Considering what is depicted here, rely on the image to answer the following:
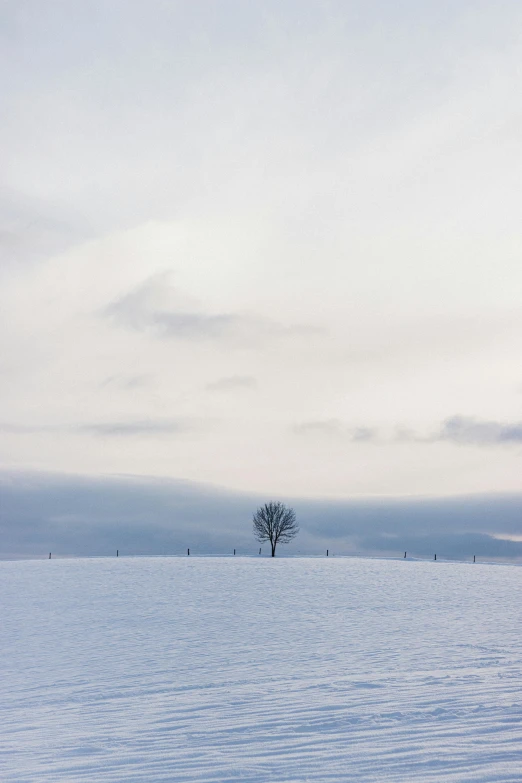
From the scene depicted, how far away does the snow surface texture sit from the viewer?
345 inches

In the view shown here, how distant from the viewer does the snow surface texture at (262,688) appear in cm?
876

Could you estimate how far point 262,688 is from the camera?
13.6 meters

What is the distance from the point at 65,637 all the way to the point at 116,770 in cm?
1534

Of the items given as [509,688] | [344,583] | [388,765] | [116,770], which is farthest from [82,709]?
[344,583]

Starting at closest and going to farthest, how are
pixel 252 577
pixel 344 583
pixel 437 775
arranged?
pixel 437 775
pixel 344 583
pixel 252 577

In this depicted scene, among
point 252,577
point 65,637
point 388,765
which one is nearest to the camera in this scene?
point 388,765

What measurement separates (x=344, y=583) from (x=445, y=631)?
1868 centimetres

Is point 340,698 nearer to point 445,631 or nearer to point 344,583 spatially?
point 445,631

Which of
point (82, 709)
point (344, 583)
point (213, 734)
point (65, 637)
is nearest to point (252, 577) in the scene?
point (344, 583)

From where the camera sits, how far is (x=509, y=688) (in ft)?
40.7

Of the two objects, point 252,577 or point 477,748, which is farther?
point 252,577

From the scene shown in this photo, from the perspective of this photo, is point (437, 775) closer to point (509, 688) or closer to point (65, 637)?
point (509, 688)

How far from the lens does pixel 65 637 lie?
23.0m

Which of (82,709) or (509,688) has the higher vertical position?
(509,688)
